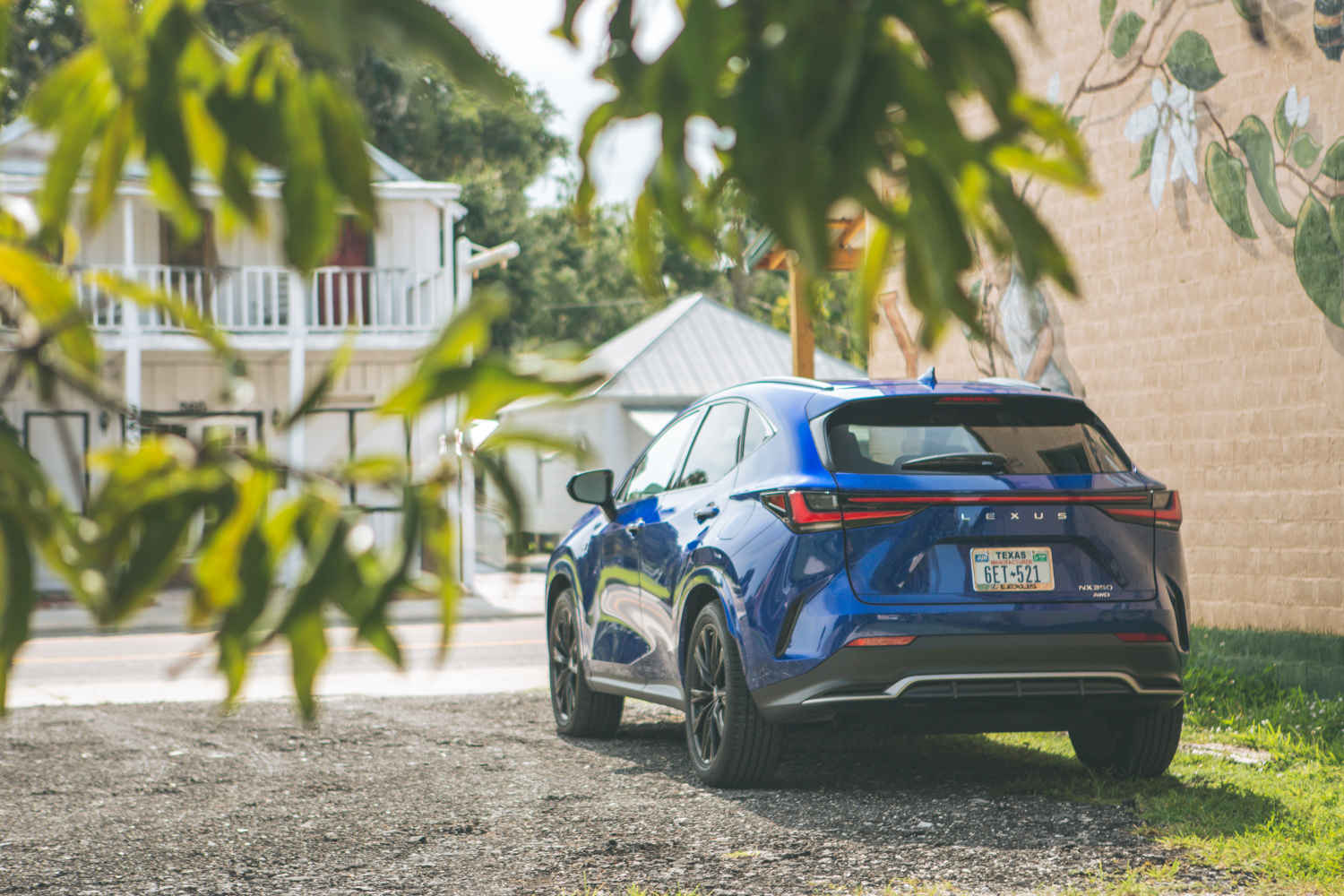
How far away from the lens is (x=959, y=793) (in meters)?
6.49

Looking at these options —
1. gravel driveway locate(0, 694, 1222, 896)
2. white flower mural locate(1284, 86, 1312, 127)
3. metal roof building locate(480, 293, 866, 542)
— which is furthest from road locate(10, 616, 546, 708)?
metal roof building locate(480, 293, 866, 542)

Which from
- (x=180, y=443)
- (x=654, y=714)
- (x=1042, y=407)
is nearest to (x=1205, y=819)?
(x=1042, y=407)

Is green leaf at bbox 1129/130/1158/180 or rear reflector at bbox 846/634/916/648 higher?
green leaf at bbox 1129/130/1158/180

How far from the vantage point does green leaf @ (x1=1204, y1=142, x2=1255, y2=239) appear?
10062 mm

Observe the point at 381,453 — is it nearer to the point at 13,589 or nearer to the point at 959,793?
the point at 13,589

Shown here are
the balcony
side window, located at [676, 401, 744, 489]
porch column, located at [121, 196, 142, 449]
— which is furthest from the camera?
the balcony

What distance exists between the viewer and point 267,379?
1023 inches

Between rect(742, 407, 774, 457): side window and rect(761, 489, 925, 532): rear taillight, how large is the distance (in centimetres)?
59

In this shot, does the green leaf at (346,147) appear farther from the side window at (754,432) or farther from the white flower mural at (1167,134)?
the white flower mural at (1167,134)

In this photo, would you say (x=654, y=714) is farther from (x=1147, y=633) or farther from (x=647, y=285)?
(x=647, y=285)

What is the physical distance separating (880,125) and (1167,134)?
10215 millimetres

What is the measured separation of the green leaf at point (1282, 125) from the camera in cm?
965

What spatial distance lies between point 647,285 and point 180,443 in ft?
1.56

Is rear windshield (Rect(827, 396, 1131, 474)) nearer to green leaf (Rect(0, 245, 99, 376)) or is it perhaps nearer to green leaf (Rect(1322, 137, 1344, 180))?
green leaf (Rect(1322, 137, 1344, 180))
